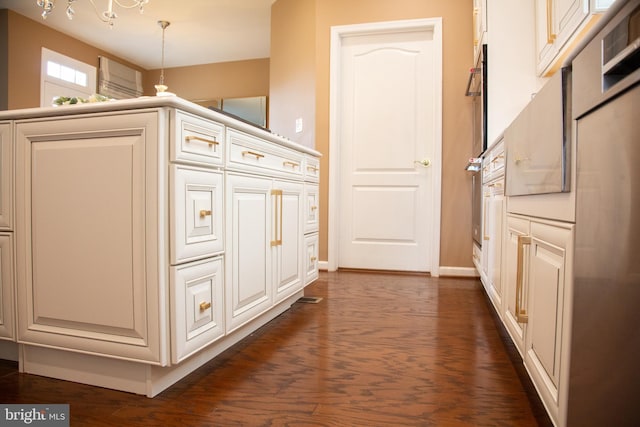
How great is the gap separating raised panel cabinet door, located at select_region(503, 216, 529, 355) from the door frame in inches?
69.9

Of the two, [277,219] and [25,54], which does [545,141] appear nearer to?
[277,219]

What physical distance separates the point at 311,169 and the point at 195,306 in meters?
1.39

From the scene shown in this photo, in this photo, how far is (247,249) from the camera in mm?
1704

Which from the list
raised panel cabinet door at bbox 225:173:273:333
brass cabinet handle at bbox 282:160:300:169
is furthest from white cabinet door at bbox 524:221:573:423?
brass cabinet handle at bbox 282:160:300:169

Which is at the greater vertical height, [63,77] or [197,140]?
[63,77]

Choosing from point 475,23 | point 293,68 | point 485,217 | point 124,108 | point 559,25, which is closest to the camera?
point 124,108

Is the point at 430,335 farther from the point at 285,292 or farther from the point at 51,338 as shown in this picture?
the point at 51,338

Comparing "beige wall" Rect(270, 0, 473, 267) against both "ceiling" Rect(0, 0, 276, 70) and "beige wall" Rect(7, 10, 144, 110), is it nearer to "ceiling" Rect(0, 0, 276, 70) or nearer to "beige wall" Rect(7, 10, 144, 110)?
"ceiling" Rect(0, 0, 276, 70)

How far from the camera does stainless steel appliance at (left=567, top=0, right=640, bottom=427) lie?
0.64 metres

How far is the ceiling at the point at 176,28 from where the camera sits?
4379 millimetres

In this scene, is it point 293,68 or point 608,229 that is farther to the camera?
point 293,68

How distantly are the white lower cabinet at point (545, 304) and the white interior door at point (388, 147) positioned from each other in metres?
2.06

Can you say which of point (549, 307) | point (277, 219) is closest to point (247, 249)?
point (277, 219)

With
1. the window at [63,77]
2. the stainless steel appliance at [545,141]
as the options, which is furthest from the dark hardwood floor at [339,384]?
the window at [63,77]
